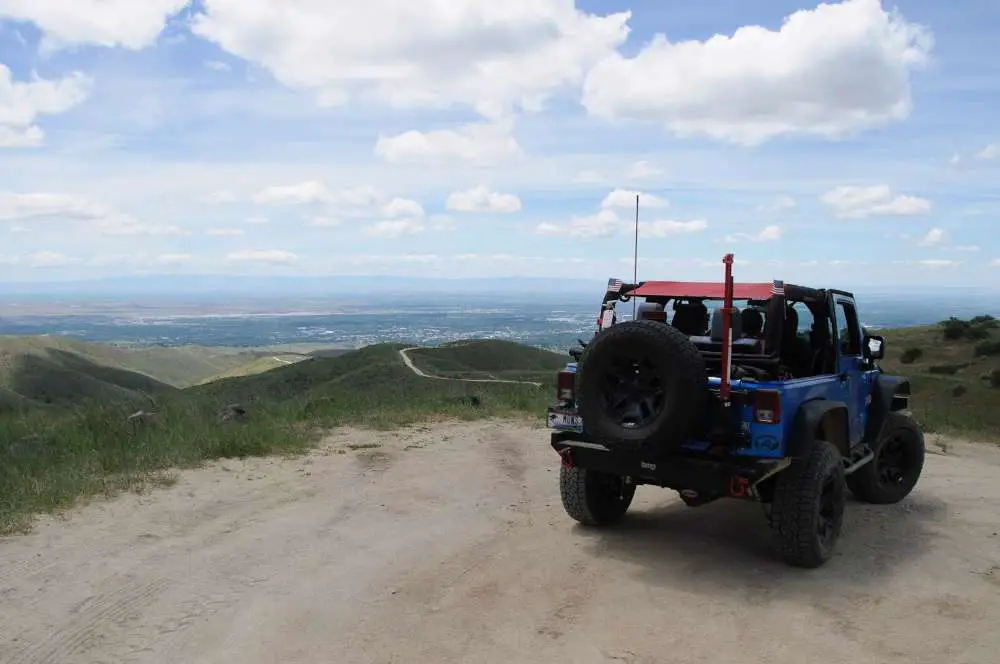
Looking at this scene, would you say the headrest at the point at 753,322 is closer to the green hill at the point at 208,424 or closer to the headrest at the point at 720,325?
the headrest at the point at 720,325

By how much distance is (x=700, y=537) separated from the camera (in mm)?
7176

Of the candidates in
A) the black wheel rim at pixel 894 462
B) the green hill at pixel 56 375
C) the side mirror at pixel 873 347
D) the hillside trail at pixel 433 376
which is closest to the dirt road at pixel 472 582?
the black wheel rim at pixel 894 462

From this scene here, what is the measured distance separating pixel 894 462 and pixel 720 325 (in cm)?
356

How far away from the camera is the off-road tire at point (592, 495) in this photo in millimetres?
7148

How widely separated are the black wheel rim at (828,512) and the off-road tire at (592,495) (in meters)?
1.68

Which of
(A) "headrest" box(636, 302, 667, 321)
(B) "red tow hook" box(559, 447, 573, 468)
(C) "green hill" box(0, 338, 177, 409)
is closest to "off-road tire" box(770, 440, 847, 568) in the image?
(B) "red tow hook" box(559, 447, 573, 468)

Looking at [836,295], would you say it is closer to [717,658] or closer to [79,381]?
[717,658]

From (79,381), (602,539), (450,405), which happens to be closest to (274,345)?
(79,381)

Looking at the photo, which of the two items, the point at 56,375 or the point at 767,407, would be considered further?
the point at 56,375

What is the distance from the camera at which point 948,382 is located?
86.7ft

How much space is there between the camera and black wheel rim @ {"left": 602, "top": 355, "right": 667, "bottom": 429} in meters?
6.02

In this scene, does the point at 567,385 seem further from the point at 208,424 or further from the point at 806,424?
the point at 208,424

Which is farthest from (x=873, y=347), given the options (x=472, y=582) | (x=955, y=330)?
(x=955, y=330)

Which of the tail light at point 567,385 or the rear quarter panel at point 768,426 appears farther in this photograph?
the tail light at point 567,385
